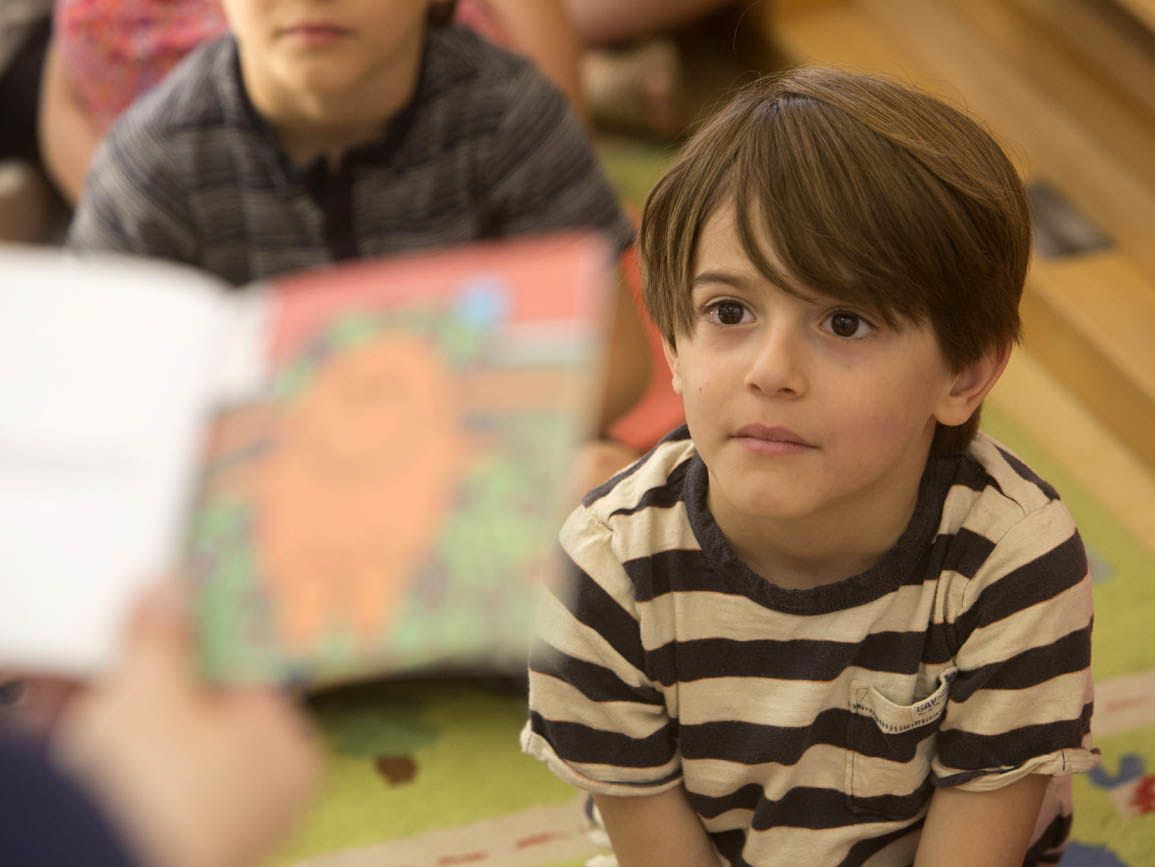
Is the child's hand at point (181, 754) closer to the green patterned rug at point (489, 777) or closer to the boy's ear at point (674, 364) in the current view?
the boy's ear at point (674, 364)

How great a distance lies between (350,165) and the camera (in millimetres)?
1132

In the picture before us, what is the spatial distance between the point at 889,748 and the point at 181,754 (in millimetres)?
472

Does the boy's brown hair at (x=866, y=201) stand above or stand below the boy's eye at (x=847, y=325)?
above

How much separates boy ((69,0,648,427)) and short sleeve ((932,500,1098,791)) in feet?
1.34

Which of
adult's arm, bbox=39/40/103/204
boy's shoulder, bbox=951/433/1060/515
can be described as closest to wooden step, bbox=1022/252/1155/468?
boy's shoulder, bbox=951/433/1060/515

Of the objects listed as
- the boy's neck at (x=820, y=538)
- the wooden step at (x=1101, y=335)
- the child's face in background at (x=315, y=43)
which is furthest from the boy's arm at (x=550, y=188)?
the wooden step at (x=1101, y=335)

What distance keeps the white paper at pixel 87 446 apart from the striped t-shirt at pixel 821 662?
332mm

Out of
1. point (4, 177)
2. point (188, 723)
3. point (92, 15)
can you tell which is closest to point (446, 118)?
point (92, 15)

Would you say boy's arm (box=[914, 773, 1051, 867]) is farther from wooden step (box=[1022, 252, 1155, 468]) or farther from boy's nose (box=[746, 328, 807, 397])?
wooden step (box=[1022, 252, 1155, 468])

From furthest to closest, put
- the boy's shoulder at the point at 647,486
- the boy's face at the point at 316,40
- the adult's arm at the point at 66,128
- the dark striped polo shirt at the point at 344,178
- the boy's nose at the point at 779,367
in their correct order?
the adult's arm at the point at 66,128 → the dark striped polo shirt at the point at 344,178 → the boy's face at the point at 316,40 → the boy's shoulder at the point at 647,486 → the boy's nose at the point at 779,367

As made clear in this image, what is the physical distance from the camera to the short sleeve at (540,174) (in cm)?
118

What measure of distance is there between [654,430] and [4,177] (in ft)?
2.55

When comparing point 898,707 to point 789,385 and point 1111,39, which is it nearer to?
point 789,385

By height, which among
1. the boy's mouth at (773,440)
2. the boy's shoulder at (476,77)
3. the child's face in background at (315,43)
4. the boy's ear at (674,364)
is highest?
the boy's mouth at (773,440)
